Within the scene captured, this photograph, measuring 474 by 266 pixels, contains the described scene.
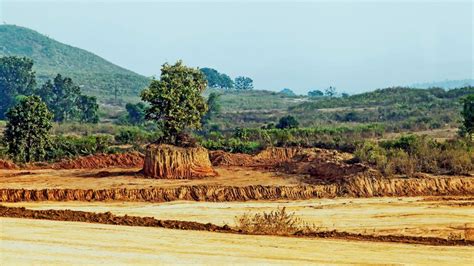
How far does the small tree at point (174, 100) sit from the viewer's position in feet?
109

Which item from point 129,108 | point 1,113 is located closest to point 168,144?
point 129,108

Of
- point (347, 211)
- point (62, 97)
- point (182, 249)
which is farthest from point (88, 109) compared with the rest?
point (182, 249)

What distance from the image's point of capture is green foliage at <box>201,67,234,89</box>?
6496 inches

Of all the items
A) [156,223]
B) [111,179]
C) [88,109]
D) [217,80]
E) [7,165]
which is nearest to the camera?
[156,223]

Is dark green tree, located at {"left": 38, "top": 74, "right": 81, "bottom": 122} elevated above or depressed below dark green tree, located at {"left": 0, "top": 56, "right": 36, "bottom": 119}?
below

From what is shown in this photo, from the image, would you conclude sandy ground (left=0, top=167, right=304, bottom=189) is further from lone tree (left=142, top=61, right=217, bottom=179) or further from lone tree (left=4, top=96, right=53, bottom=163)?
lone tree (left=4, top=96, right=53, bottom=163)

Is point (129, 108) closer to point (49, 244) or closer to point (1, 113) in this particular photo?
point (1, 113)

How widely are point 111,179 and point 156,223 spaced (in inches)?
368

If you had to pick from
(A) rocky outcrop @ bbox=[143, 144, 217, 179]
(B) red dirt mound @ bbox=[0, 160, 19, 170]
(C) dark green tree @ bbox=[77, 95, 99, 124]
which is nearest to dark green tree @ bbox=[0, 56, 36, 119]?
(C) dark green tree @ bbox=[77, 95, 99, 124]

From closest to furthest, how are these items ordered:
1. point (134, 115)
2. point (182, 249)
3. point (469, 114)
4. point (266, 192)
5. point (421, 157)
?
1. point (182, 249)
2. point (266, 192)
3. point (421, 157)
4. point (469, 114)
5. point (134, 115)

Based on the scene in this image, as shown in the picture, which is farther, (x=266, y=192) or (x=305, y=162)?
(x=305, y=162)

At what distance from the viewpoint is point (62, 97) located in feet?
294

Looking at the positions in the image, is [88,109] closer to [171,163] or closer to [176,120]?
[176,120]

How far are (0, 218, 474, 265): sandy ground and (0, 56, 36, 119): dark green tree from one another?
82.7m
